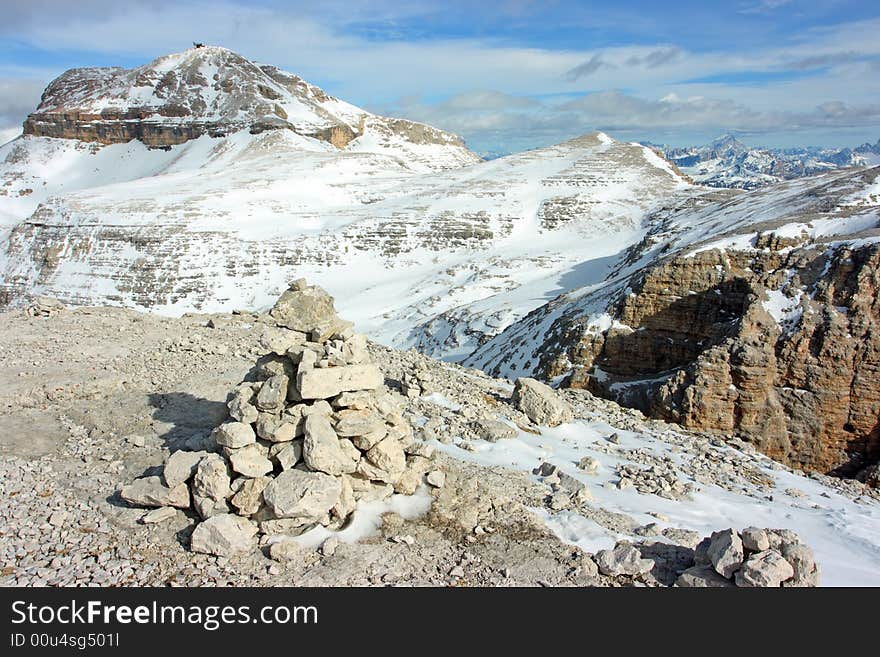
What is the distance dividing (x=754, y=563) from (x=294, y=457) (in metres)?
6.11

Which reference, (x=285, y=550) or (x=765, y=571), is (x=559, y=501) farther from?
(x=285, y=550)

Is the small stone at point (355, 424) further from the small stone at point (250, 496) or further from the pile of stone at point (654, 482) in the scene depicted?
the pile of stone at point (654, 482)

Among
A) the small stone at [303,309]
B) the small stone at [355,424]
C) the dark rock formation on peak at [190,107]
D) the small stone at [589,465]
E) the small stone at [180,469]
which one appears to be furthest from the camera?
the dark rock formation on peak at [190,107]

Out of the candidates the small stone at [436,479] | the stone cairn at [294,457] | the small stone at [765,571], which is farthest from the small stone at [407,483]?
the small stone at [765,571]

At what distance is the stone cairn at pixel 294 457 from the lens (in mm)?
7500

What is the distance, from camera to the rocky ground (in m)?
7.07

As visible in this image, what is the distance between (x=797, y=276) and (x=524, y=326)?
65.8 feet

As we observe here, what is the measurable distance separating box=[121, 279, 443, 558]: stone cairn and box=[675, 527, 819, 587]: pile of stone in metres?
4.06

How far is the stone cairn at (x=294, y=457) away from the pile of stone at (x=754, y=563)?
4.06m

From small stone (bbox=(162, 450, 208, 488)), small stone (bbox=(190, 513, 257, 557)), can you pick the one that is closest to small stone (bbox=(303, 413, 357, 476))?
small stone (bbox=(190, 513, 257, 557))

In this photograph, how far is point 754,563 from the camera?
21.0 ft

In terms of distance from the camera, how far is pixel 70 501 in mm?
8031

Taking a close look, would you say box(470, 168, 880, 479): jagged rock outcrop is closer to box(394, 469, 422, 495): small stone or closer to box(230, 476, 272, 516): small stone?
box(394, 469, 422, 495): small stone

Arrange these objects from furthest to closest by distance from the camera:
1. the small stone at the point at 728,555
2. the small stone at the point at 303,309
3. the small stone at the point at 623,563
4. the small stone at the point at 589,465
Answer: the small stone at the point at 303,309
the small stone at the point at 589,465
the small stone at the point at 623,563
the small stone at the point at 728,555
